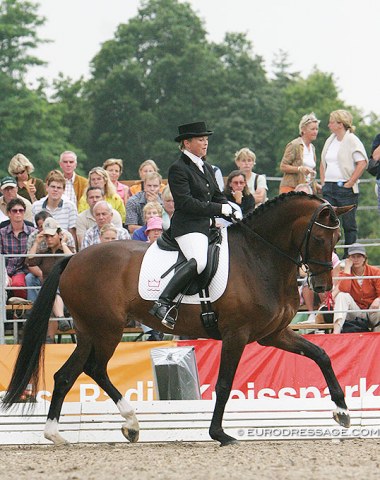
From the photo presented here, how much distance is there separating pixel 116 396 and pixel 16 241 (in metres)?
3.85

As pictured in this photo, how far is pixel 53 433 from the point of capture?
10.8 metres

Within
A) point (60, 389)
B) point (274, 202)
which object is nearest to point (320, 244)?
point (274, 202)

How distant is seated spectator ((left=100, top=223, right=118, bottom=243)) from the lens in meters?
13.5

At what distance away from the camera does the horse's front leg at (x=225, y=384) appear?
33.8 feet

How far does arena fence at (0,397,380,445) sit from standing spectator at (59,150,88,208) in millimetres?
4853

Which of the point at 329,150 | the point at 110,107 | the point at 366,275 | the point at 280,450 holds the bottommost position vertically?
the point at 280,450

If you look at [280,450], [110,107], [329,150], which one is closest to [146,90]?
[110,107]

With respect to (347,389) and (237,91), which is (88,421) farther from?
(237,91)

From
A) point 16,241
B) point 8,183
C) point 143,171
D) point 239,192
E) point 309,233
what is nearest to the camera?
point 309,233

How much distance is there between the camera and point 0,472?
28.6ft

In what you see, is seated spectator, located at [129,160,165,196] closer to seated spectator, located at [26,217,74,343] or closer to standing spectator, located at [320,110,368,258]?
seated spectator, located at [26,217,74,343]

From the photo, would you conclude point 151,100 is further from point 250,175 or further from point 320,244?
point 320,244

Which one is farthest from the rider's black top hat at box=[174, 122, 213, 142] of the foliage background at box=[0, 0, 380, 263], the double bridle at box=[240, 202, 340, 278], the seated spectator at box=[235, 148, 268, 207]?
the foliage background at box=[0, 0, 380, 263]

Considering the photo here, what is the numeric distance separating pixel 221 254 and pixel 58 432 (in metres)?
2.20
